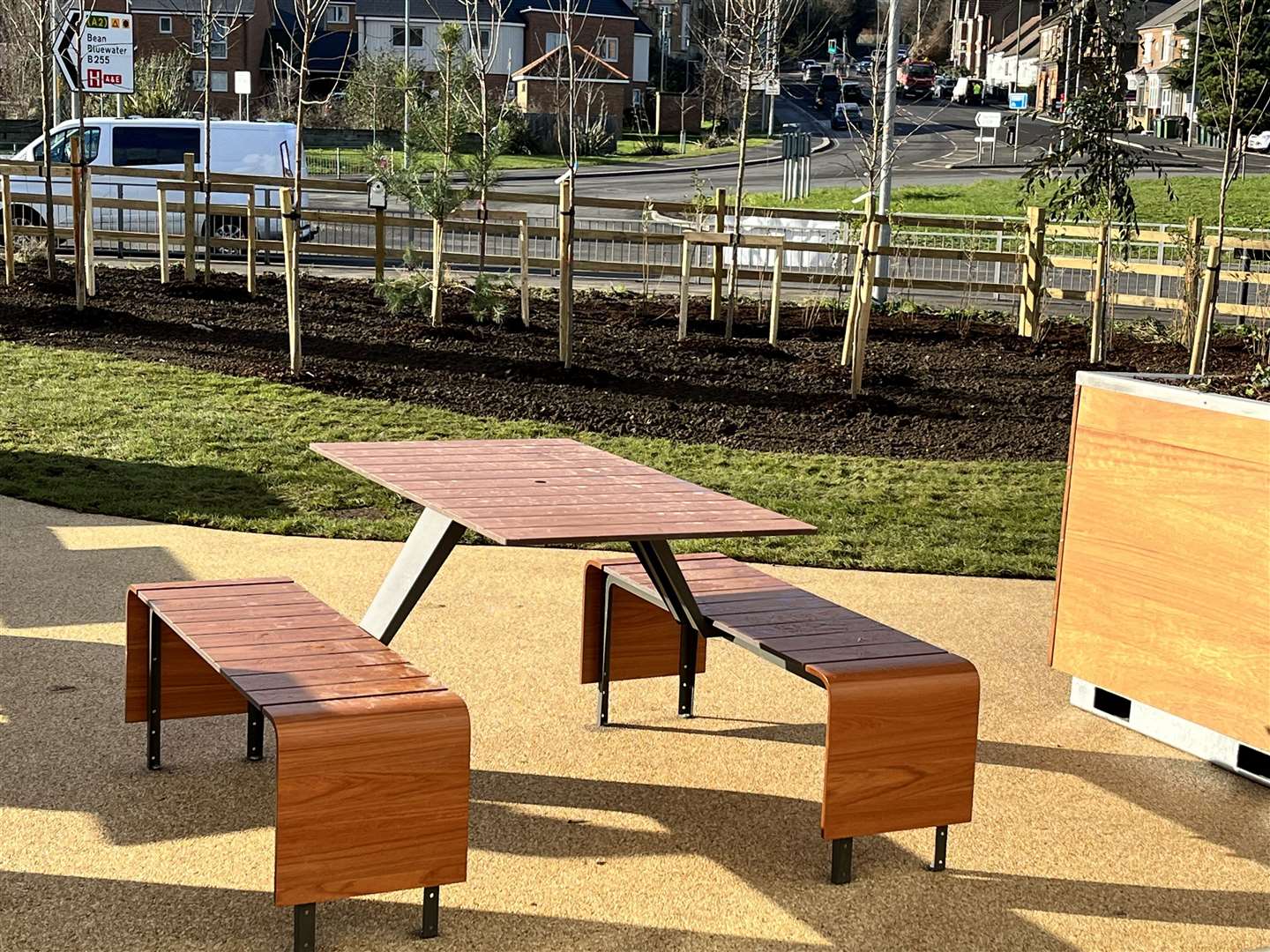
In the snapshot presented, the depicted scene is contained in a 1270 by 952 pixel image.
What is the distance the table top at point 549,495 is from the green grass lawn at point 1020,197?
26.5m

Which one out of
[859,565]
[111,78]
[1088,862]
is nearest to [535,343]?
[859,565]

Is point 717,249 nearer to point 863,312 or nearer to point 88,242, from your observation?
point 863,312

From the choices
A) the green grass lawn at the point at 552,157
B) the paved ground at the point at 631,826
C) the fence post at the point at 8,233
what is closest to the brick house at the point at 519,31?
the green grass lawn at the point at 552,157

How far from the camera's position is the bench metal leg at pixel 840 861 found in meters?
4.28

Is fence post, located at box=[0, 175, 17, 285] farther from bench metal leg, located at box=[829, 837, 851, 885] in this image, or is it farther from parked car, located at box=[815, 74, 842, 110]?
parked car, located at box=[815, 74, 842, 110]

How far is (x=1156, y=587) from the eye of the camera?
5.34m

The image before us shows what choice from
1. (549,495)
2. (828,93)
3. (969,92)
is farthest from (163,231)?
(969,92)

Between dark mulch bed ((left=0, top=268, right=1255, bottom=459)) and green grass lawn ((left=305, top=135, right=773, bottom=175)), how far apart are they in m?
22.2

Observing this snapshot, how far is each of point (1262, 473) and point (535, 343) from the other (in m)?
9.49

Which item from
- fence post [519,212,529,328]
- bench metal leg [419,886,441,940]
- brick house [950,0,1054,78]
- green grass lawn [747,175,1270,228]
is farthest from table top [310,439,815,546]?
brick house [950,0,1054,78]

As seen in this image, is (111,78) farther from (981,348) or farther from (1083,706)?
(1083,706)

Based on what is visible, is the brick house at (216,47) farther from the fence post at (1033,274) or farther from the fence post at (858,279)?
the fence post at (858,279)

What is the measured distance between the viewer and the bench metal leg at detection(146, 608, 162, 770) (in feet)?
16.1

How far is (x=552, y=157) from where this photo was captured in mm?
52469
